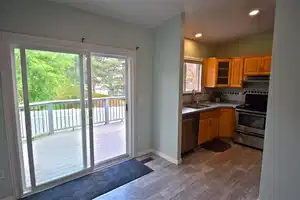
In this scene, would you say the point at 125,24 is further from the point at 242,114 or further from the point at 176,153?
the point at 242,114

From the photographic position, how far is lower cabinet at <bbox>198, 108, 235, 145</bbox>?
12.3ft

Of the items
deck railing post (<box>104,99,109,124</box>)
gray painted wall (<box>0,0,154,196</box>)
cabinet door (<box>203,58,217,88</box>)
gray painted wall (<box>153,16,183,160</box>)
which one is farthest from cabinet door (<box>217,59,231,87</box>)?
deck railing post (<box>104,99,109,124</box>)

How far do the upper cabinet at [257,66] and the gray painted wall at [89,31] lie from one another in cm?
252

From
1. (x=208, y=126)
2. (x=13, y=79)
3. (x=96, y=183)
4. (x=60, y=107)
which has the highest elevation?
(x=13, y=79)

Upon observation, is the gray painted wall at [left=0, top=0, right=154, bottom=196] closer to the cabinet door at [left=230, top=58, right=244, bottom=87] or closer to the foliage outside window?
the foliage outside window

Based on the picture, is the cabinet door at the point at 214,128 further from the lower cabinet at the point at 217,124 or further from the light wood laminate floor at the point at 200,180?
the light wood laminate floor at the point at 200,180

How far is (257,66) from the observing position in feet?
12.8

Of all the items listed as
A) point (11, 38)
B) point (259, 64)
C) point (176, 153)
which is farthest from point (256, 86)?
point (11, 38)

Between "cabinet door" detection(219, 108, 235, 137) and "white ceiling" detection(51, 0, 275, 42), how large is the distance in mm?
1939

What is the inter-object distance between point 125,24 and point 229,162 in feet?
10.3

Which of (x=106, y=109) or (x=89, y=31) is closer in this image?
(x=89, y=31)

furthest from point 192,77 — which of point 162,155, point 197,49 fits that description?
point 162,155

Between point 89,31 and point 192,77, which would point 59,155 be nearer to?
point 89,31

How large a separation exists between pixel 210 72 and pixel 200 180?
2995 millimetres
